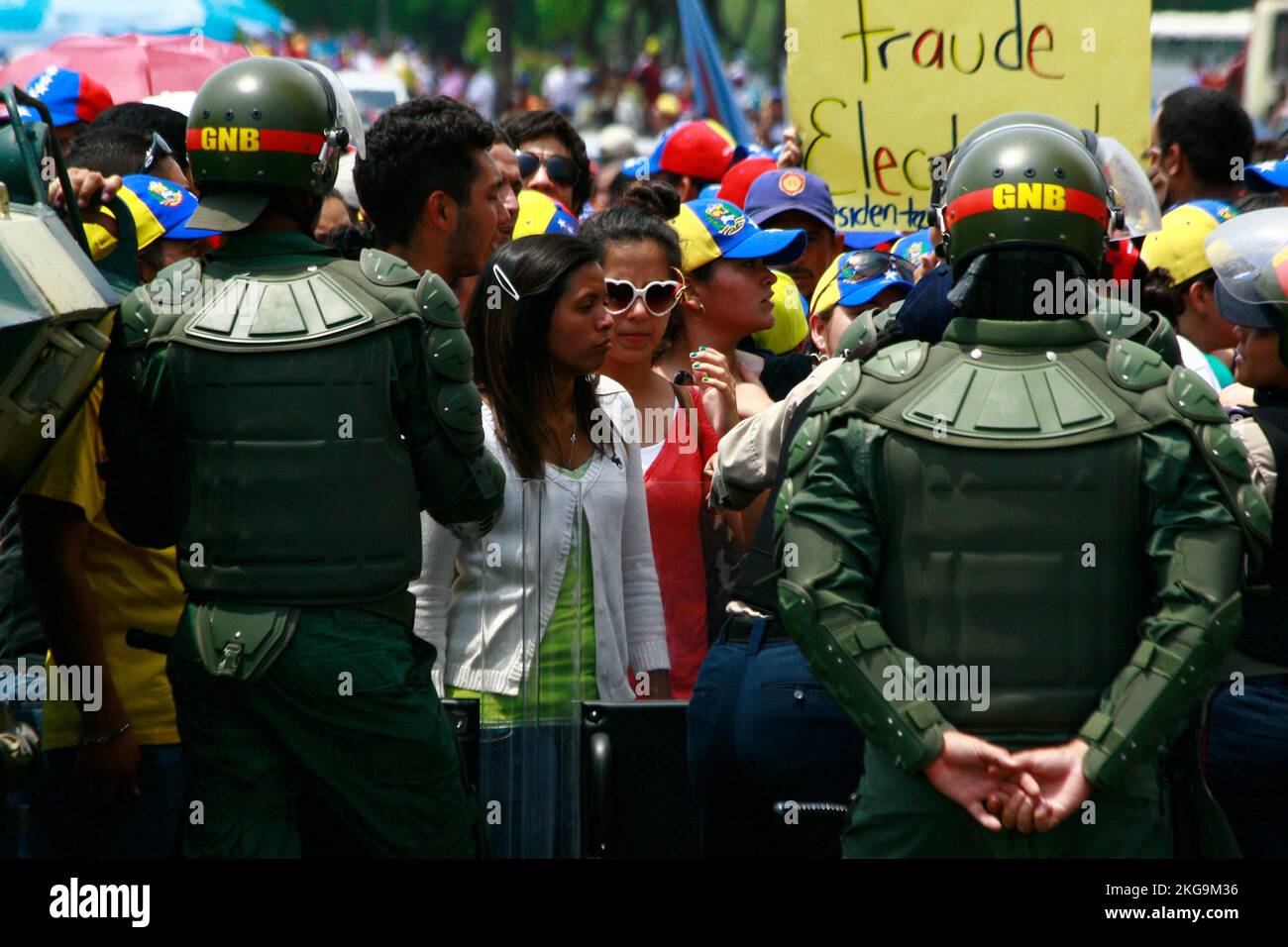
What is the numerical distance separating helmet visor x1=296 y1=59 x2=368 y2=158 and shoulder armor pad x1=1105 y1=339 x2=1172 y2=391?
173cm

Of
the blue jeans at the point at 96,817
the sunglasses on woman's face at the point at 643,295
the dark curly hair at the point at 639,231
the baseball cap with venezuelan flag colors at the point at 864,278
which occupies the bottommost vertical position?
the blue jeans at the point at 96,817

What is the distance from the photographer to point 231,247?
12.8 feet

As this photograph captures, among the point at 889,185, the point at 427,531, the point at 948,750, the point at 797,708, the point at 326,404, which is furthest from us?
the point at 889,185

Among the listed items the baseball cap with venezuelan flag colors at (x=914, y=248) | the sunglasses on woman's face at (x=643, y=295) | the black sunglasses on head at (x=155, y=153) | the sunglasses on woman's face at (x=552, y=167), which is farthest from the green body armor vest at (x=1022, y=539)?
the sunglasses on woman's face at (x=552, y=167)

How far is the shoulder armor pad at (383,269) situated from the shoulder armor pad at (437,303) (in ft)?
0.11

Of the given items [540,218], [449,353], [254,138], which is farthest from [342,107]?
A: [540,218]

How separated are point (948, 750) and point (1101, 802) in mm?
316

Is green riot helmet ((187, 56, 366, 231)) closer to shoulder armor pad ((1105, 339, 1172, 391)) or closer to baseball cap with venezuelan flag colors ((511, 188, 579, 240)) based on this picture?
shoulder armor pad ((1105, 339, 1172, 391))

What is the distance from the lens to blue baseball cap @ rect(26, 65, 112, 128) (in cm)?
748

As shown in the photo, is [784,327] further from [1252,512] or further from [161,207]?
[1252,512]

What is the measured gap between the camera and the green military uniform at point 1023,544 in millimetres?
3297

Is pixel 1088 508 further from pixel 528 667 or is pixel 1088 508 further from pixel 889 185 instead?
pixel 889 185

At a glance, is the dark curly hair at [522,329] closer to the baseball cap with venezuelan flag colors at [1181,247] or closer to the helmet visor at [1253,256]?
the helmet visor at [1253,256]
